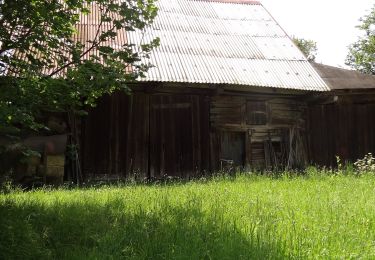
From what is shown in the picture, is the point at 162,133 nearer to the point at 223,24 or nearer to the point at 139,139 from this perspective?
the point at 139,139

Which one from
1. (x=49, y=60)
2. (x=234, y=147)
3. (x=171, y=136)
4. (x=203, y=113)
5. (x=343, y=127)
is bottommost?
(x=234, y=147)

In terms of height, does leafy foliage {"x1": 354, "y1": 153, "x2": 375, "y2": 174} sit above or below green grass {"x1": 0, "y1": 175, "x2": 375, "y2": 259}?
above

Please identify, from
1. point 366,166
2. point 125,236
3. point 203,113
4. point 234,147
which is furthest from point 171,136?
point 125,236

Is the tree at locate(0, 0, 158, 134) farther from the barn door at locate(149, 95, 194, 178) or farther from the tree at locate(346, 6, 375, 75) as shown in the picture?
the tree at locate(346, 6, 375, 75)

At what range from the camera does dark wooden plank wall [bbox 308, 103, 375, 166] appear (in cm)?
1225

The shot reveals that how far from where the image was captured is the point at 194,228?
3.63m

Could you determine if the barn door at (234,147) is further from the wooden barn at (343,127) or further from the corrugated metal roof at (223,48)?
the wooden barn at (343,127)

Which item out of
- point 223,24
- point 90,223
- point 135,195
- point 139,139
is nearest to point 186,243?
point 90,223

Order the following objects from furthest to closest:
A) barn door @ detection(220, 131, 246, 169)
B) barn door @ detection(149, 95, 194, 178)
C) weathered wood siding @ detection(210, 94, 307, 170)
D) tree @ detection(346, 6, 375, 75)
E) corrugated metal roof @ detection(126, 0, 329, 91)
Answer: tree @ detection(346, 6, 375, 75)
barn door @ detection(220, 131, 246, 169)
weathered wood siding @ detection(210, 94, 307, 170)
barn door @ detection(149, 95, 194, 178)
corrugated metal roof @ detection(126, 0, 329, 91)

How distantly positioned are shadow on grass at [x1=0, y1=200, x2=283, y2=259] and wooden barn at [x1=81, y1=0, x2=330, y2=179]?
557 centimetres

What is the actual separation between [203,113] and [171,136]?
122 centimetres

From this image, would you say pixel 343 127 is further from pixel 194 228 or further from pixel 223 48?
pixel 194 228

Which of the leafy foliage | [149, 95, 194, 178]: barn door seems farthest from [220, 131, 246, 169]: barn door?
the leafy foliage

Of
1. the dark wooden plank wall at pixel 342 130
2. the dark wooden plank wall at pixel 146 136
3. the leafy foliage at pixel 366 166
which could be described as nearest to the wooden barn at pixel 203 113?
the dark wooden plank wall at pixel 146 136
